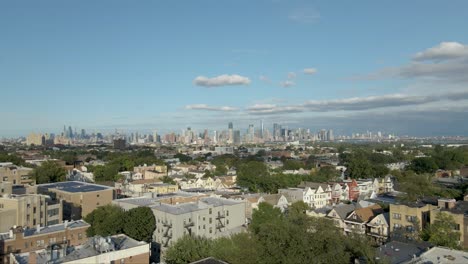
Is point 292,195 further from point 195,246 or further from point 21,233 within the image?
point 21,233

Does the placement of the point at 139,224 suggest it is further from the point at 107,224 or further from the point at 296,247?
the point at 296,247

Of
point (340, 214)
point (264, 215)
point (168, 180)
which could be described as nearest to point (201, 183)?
point (168, 180)

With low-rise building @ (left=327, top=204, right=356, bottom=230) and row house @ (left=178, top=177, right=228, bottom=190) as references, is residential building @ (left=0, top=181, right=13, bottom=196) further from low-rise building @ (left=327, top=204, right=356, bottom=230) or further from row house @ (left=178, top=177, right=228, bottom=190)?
low-rise building @ (left=327, top=204, right=356, bottom=230)

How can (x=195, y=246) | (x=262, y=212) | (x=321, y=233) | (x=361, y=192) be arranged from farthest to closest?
(x=361, y=192) < (x=262, y=212) < (x=195, y=246) < (x=321, y=233)

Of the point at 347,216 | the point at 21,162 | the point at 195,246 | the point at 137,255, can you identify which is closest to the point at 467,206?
the point at 347,216

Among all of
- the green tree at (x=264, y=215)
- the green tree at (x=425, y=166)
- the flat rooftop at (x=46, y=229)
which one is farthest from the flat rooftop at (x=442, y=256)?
the green tree at (x=425, y=166)

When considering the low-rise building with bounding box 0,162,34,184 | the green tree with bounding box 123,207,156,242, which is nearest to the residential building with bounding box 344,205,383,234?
the green tree with bounding box 123,207,156,242
